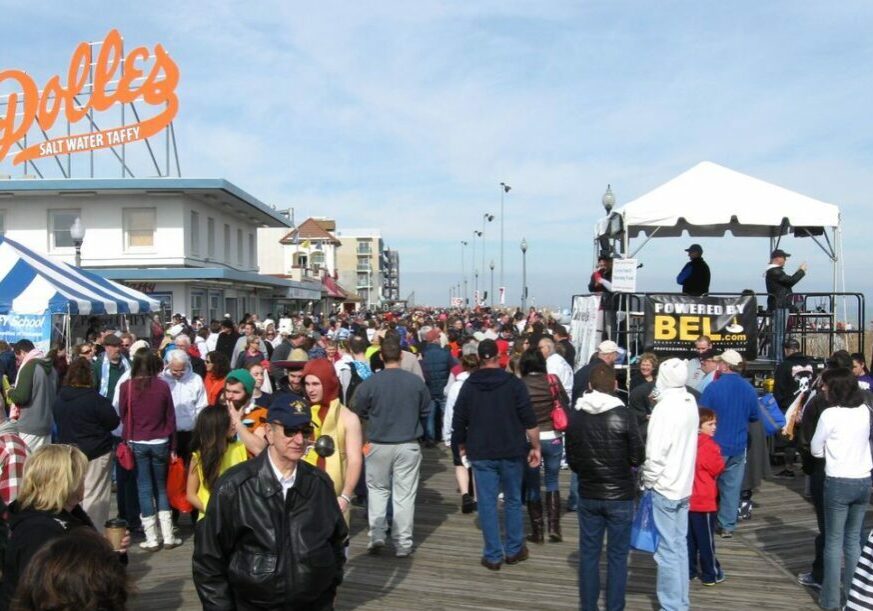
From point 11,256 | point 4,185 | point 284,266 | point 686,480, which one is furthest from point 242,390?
point 284,266

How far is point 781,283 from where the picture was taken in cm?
1231

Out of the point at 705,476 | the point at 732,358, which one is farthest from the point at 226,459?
the point at 732,358

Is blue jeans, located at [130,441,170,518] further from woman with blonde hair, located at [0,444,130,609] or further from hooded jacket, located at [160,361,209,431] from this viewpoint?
woman with blonde hair, located at [0,444,130,609]

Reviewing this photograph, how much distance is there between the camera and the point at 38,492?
3.52 meters

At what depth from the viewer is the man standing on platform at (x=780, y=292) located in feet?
40.2

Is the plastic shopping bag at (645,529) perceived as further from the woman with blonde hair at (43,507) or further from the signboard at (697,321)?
the signboard at (697,321)

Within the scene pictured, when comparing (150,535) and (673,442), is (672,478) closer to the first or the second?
(673,442)

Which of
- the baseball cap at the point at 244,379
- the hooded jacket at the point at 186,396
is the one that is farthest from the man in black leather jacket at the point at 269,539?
the hooded jacket at the point at 186,396

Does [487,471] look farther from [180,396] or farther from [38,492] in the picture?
[38,492]

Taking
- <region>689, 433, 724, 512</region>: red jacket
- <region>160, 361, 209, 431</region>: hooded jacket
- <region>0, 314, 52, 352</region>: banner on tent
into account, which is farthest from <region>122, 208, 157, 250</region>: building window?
<region>689, 433, 724, 512</region>: red jacket

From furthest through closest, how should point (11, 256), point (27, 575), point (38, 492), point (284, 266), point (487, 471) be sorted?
point (284, 266) < point (11, 256) < point (487, 471) < point (38, 492) < point (27, 575)

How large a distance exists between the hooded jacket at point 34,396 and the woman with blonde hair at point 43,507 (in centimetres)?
500

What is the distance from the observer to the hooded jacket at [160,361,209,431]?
7.93m

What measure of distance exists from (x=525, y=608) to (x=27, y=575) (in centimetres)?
464
